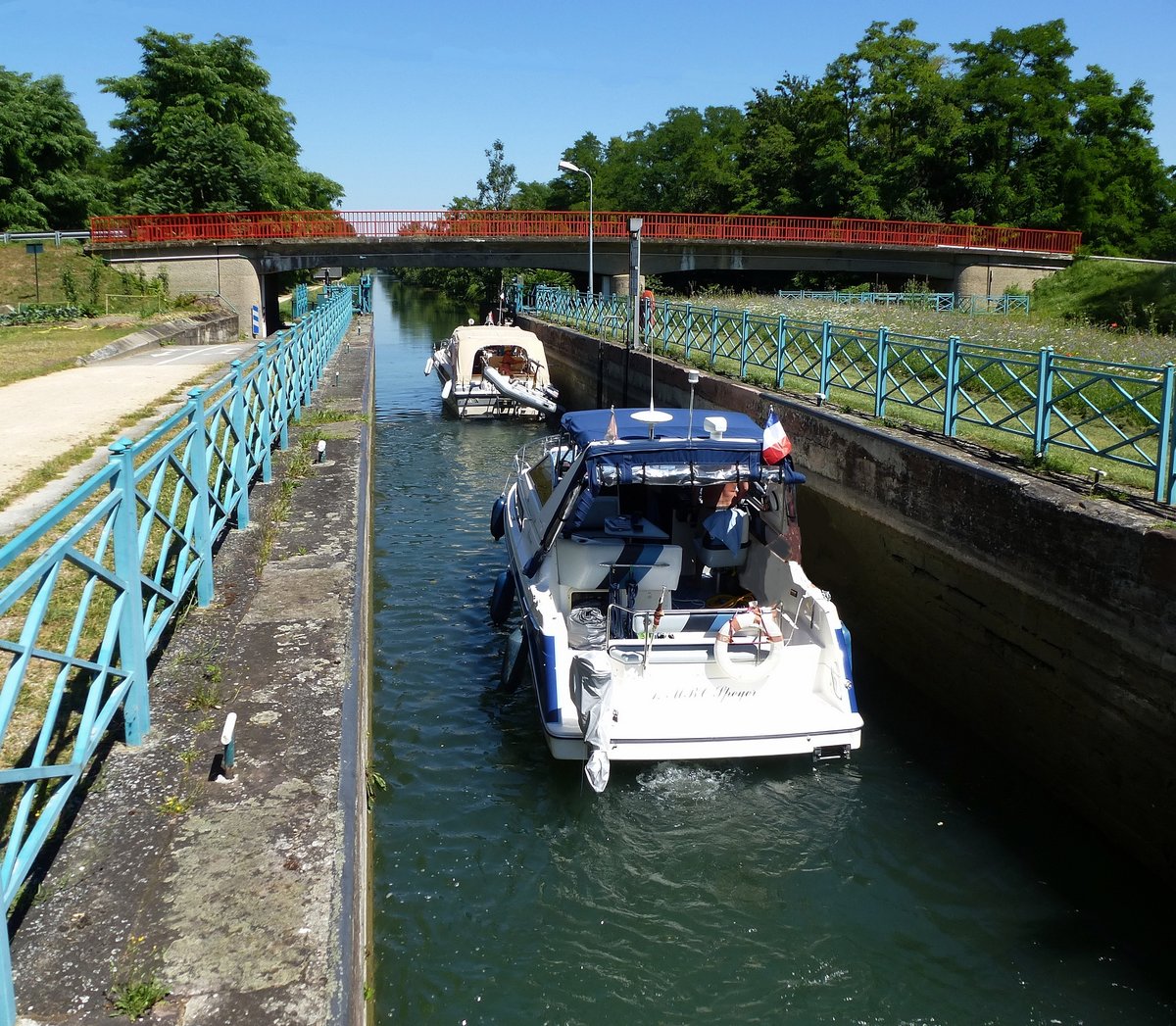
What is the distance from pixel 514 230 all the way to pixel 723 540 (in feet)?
98.3

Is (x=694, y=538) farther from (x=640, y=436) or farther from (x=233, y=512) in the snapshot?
(x=233, y=512)

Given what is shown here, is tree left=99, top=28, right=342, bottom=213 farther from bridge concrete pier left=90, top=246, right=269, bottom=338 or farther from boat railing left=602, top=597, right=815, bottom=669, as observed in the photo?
boat railing left=602, top=597, right=815, bottom=669

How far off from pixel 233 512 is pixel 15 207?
146 feet

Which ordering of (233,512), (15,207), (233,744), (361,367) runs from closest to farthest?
(233,744) < (233,512) < (361,367) < (15,207)

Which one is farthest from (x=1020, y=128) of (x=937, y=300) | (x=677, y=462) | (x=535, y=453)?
(x=677, y=462)

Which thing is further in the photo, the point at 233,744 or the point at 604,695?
the point at 604,695

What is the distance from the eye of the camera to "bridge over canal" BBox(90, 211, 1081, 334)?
3369 centimetres

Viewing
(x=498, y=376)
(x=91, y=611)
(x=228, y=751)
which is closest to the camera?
(x=228, y=751)

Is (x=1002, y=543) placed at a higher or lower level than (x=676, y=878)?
higher

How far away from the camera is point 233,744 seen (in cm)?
480

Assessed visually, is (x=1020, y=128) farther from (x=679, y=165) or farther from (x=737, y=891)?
(x=737, y=891)

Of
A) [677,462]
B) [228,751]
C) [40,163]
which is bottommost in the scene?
[228,751]

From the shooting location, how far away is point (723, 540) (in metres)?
8.10

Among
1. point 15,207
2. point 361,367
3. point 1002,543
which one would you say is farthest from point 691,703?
point 15,207
